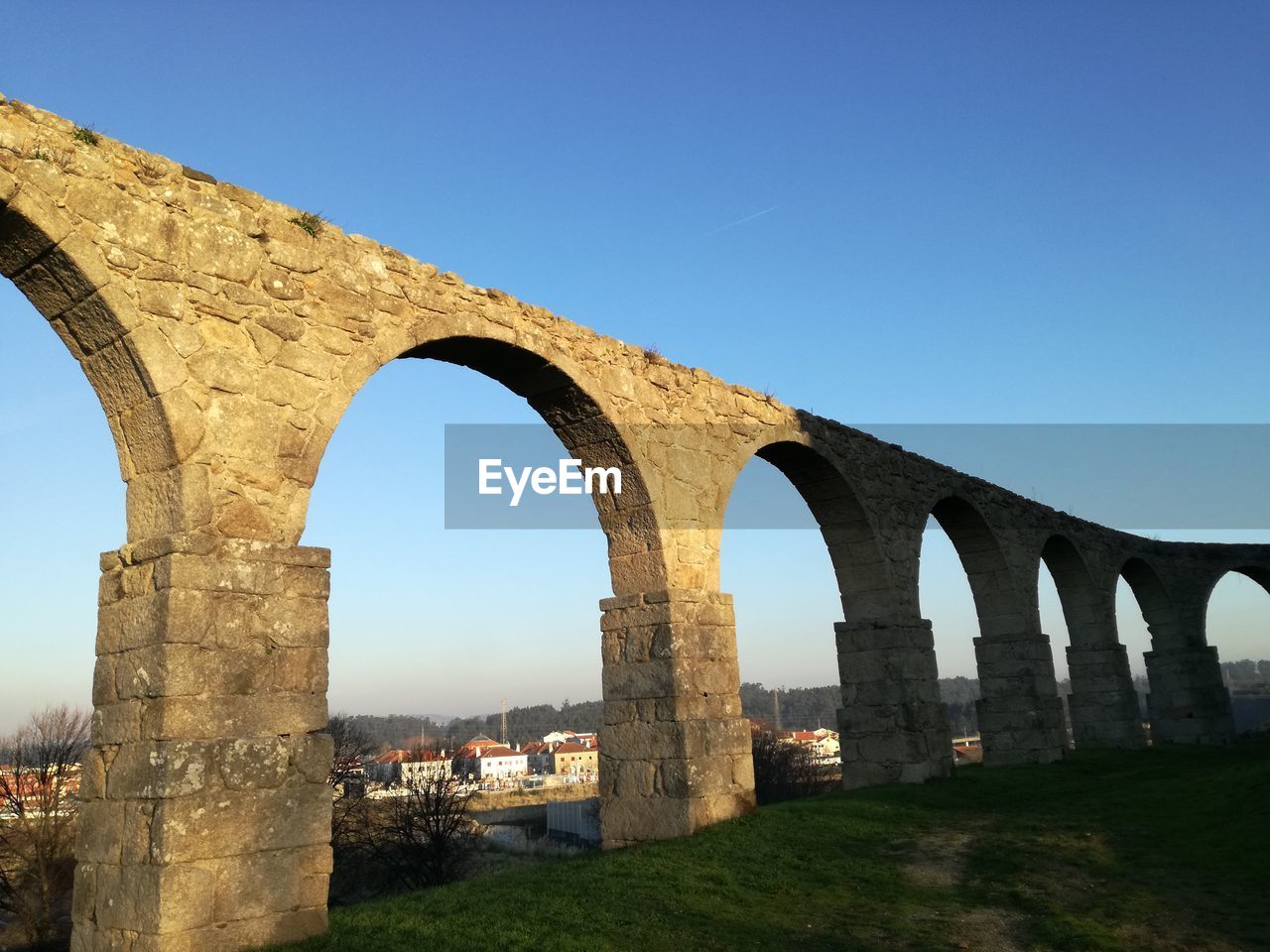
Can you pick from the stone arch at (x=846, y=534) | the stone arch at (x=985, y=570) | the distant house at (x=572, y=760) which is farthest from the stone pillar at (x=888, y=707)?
the distant house at (x=572, y=760)

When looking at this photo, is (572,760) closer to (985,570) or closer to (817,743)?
(817,743)

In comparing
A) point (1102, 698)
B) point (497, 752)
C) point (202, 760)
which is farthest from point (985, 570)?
point (497, 752)

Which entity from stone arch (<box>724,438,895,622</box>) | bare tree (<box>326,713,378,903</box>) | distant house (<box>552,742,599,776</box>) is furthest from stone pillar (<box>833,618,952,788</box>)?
distant house (<box>552,742,599,776</box>)

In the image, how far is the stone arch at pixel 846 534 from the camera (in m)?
12.3

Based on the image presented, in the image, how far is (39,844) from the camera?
838 inches

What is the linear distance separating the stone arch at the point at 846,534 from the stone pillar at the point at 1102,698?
905 cm

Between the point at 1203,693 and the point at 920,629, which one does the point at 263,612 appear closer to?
the point at 920,629

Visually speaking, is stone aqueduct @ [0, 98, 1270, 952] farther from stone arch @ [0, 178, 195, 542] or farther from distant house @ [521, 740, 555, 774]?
distant house @ [521, 740, 555, 774]

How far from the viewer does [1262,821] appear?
27.0ft

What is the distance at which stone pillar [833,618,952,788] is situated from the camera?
1216 centimetres

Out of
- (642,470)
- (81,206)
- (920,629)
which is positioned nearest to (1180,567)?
(920,629)

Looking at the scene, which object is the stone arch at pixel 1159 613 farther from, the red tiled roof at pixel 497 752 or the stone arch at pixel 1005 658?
the red tiled roof at pixel 497 752

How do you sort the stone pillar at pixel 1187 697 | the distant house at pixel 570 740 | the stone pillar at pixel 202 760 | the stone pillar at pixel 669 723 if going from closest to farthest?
the stone pillar at pixel 202 760, the stone pillar at pixel 669 723, the stone pillar at pixel 1187 697, the distant house at pixel 570 740

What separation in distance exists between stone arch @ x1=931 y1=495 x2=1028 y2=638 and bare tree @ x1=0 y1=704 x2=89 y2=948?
1778cm
